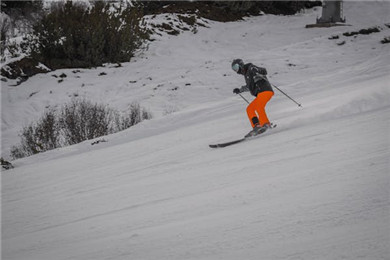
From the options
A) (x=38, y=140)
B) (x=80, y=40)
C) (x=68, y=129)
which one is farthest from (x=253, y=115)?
(x=80, y=40)

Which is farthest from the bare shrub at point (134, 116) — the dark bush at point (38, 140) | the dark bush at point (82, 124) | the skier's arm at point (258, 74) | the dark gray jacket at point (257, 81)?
the skier's arm at point (258, 74)

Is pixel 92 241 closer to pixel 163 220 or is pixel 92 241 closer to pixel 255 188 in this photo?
pixel 163 220

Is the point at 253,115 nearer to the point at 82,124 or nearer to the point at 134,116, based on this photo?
the point at 134,116

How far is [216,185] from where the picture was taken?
10.8 feet

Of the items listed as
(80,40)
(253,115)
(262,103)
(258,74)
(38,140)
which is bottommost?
(253,115)

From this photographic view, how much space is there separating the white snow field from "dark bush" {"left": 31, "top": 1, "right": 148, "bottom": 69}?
3.06m

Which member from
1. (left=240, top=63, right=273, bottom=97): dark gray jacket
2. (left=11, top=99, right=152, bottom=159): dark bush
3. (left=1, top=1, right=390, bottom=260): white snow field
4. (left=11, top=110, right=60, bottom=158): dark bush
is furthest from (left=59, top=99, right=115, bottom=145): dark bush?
(left=240, top=63, right=273, bottom=97): dark gray jacket

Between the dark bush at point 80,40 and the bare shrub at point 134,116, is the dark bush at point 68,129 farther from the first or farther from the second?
the dark bush at point 80,40

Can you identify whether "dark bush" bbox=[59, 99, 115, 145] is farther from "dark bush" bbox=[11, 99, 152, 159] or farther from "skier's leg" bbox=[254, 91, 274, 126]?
"skier's leg" bbox=[254, 91, 274, 126]

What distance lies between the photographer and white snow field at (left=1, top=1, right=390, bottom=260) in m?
2.03

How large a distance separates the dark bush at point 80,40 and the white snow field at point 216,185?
120 inches

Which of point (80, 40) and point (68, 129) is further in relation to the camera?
point (80, 40)

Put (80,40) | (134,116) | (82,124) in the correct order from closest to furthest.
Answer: (82,124)
(134,116)
(80,40)

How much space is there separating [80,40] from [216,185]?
11445 mm
